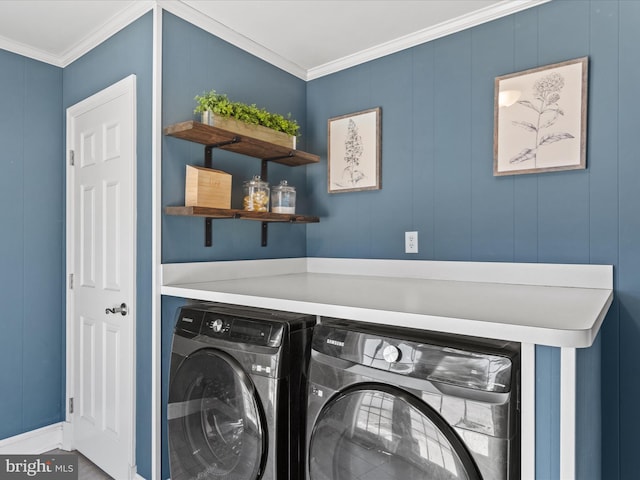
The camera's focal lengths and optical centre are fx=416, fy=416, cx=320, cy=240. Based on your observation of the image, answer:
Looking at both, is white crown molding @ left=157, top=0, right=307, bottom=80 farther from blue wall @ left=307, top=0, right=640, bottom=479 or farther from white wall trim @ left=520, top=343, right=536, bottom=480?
white wall trim @ left=520, top=343, right=536, bottom=480

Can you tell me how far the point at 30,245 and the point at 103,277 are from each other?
1.92 ft

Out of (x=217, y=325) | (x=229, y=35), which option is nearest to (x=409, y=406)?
(x=217, y=325)

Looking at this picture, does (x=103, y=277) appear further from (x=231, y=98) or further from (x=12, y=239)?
(x=231, y=98)

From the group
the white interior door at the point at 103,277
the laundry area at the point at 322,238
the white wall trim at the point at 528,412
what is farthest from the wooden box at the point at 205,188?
the white wall trim at the point at 528,412

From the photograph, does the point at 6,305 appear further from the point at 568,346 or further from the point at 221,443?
the point at 568,346

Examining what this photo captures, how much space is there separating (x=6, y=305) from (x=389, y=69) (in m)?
2.50

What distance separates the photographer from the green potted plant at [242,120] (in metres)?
1.92

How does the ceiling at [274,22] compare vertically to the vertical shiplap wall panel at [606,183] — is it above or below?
above

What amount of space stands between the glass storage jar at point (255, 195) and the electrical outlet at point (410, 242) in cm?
78

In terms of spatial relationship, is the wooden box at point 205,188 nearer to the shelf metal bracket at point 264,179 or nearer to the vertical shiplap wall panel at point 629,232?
the shelf metal bracket at point 264,179

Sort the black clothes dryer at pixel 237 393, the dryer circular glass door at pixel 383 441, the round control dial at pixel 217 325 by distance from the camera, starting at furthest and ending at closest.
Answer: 1. the round control dial at pixel 217 325
2. the black clothes dryer at pixel 237 393
3. the dryer circular glass door at pixel 383 441

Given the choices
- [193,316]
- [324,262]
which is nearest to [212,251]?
[193,316]

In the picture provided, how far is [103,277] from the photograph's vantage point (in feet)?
7.15

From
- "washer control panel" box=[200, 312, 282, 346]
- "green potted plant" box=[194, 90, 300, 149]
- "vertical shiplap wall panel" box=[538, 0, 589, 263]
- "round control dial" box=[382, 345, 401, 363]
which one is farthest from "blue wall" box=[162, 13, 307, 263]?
"vertical shiplap wall panel" box=[538, 0, 589, 263]
